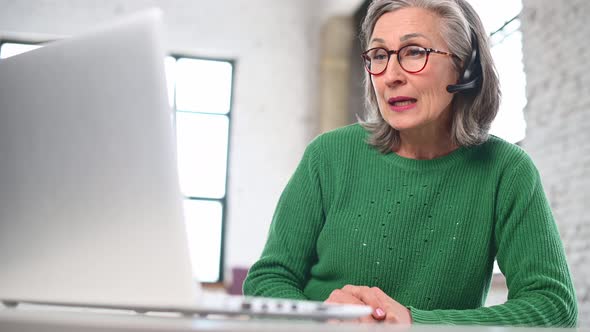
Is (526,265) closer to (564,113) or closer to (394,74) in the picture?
(394,74)

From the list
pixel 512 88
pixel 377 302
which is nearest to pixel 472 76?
pixel 377 302

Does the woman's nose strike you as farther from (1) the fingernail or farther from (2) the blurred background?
(2) the blurred background

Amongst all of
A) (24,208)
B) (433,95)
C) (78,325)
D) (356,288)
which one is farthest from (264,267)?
(78,325)

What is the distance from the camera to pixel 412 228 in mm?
1284

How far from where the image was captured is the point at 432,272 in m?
1.24

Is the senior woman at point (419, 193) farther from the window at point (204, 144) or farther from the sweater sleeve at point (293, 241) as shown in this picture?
the window at point (204, 144)

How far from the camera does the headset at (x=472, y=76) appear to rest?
134 centimetres

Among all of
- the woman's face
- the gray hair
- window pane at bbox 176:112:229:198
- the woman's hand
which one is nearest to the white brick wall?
the gray hair

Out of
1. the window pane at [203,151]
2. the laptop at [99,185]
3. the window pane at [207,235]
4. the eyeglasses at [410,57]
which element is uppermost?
the eyeglasses at [410,57]

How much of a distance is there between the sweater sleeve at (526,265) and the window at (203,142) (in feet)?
15.6

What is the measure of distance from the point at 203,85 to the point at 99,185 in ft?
18.8

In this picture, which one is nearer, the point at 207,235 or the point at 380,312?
the point at 380,312

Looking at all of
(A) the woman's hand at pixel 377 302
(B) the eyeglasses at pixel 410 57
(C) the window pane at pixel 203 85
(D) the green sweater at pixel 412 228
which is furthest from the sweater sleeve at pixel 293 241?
(C) the window pane at pixel 203 85

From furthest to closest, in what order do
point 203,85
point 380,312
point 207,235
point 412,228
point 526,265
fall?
1. point 203,85
2. point 207,235
3. point 412,228
4. point 526,265
5. point 380,312
